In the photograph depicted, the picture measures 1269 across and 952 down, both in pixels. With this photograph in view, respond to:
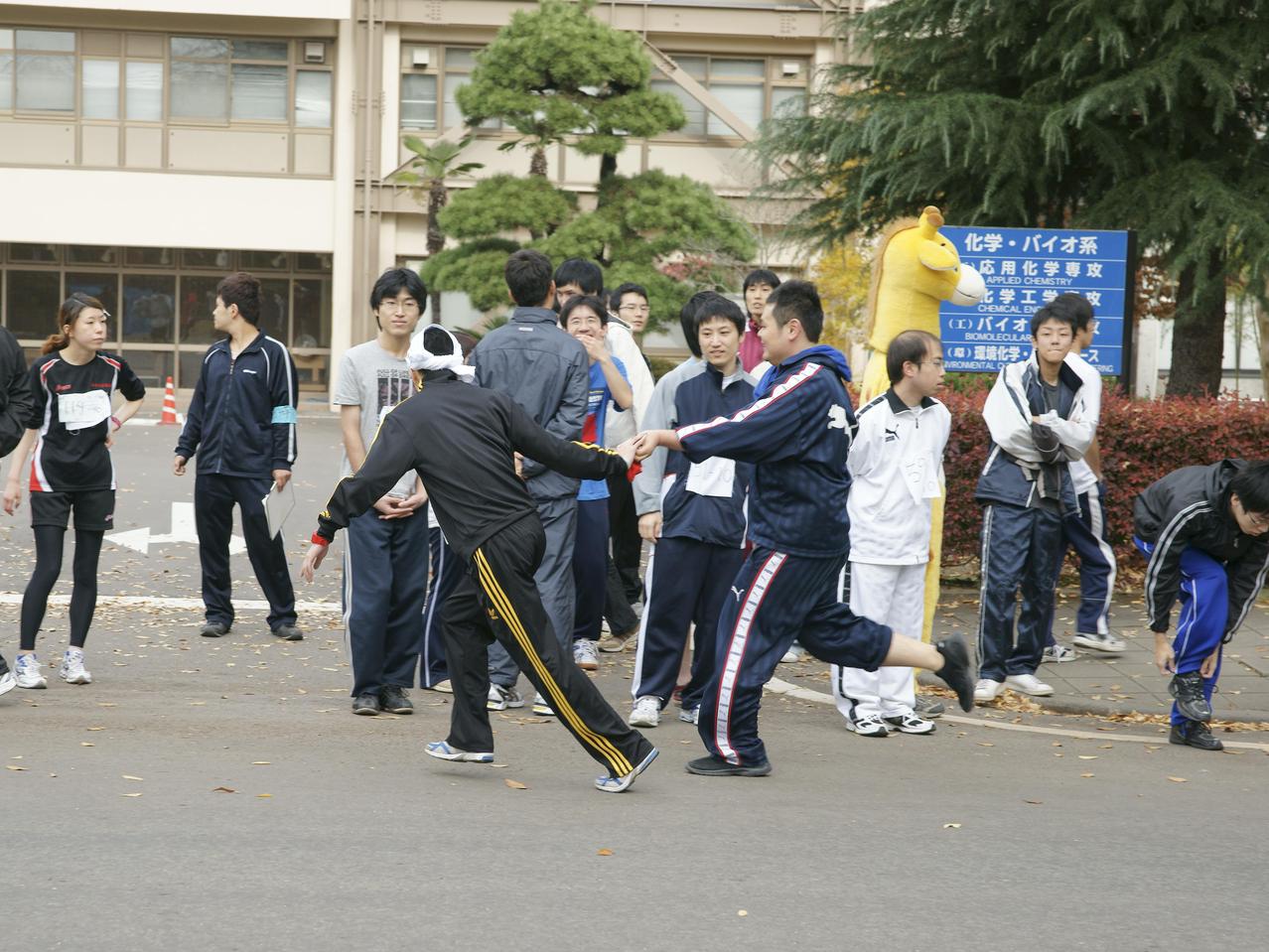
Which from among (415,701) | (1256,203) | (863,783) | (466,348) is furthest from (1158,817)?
(1256,203)

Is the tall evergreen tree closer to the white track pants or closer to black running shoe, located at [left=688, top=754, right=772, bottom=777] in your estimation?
the white track pants

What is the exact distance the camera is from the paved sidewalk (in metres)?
8.11

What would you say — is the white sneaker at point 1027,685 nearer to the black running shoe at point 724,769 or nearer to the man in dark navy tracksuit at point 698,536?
the man in dark navy tracksuit at point 698,536

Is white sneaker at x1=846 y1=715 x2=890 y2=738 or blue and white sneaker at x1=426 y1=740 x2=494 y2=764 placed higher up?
blue and white sneaker at x1=426 y1=740 x2=494 y2=764

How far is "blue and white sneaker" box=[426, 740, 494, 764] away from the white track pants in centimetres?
194

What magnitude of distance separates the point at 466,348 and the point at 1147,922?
484cm

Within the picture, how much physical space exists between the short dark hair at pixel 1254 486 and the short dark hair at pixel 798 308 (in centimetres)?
188

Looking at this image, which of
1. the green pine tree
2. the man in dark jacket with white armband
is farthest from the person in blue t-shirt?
the green pine tree

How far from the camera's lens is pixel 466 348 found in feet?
27.1

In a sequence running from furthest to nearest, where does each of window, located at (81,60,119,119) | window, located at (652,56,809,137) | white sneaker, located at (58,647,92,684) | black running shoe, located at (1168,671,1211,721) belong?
1. window, located at (652,56,809,137)
2. window, located at (81,60,119,119)
3. white sneaker, located at (58,647,92,684)
4. black running shoe, located at (1168,671,1211,721)

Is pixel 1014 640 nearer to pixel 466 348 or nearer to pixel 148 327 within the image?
pixel 466 348

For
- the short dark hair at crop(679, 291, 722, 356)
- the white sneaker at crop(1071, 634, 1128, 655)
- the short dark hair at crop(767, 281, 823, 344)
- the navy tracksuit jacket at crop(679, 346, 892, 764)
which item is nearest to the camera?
the navy tracksuit jacket at crop(679, 346, 892, 764)

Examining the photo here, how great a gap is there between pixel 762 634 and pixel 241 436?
4.14 meters

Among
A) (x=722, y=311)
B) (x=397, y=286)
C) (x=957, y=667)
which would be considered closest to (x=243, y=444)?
(x=397, y=286)
